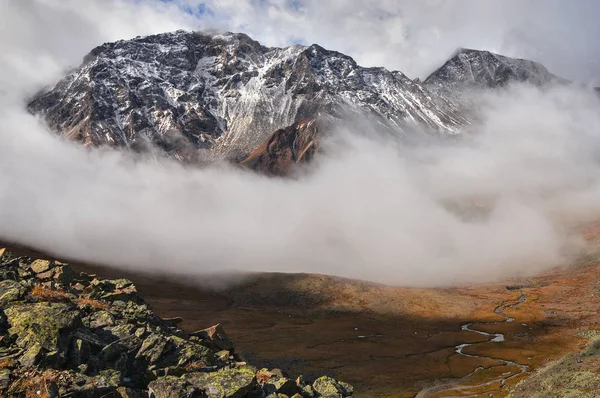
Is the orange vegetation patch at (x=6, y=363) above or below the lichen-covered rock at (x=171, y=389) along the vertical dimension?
above

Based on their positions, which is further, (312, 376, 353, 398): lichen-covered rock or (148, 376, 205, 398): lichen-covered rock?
(312, 376, 353, 398): lichen-covered rock

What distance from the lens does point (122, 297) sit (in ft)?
104

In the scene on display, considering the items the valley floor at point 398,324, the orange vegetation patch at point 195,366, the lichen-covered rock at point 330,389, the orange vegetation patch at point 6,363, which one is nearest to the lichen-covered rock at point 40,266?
the orange vegetation patch at point 195,366

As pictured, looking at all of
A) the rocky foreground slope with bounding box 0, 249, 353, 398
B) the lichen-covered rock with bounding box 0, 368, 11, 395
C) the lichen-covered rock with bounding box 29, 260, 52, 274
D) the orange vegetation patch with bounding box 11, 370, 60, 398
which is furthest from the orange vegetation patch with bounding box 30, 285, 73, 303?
the lichen-covered rock with bounding box 29, 260, 52, 274

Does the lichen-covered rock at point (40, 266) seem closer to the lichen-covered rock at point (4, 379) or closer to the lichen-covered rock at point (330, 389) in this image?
the lichen-covered rock at point (4, 379)

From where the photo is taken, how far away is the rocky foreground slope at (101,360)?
624 inches

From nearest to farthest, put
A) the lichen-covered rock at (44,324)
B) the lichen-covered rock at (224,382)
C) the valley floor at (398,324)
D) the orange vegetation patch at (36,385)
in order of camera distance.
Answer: the orange vegetation patch at (36,385) < the lichen-covered rock at (44,324) < the lichen-covered rock at (224,382) < the valley floor at (398,324)

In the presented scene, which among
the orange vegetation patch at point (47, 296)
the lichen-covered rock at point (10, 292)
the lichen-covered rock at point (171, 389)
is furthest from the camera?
the orange vegetation patch at point (47, 296)

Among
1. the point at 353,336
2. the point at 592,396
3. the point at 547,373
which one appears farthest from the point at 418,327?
the point at 592,396

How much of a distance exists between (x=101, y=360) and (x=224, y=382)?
588cm

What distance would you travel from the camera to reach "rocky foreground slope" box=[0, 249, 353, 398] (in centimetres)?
1586

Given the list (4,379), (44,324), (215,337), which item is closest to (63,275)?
(215,337)

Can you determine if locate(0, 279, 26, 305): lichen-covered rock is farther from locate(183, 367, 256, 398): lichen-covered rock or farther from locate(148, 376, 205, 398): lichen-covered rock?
locate(183, 367, 256, 398): lichen-covered rock

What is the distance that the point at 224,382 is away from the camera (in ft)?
65.5
